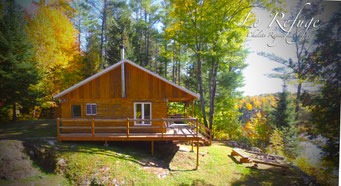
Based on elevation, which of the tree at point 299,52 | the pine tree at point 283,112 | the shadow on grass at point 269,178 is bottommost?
the shadow on grass at point 269,178

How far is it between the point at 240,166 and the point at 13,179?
959 centimetres

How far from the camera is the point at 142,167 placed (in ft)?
21.2

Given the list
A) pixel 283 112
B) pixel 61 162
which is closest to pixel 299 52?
pixel 283 112

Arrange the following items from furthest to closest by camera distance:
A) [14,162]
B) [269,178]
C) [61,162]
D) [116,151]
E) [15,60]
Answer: [116,151]
[269,178]
[15,60]
[61,162]
[14,162]

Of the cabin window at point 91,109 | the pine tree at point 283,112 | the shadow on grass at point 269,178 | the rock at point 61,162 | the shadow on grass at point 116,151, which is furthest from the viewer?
the pine tree at point 283,112

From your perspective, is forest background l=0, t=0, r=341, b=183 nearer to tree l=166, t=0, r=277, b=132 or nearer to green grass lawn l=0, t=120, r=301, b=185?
tree l=166, t=0, r=277, b=132

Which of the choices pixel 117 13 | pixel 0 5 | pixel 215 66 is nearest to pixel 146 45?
pixel 117 13

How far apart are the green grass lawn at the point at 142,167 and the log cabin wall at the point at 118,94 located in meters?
1.59

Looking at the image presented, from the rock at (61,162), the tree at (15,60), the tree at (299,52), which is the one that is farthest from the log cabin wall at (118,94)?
the tree at (299,52)

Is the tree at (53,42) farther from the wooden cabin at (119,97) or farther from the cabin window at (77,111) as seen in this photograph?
the wooden cabin at (119,97)

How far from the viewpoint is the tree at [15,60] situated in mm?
6034

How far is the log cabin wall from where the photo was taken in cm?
841

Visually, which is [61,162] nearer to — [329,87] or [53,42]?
[53,42]

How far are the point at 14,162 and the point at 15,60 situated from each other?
4.09 meters
